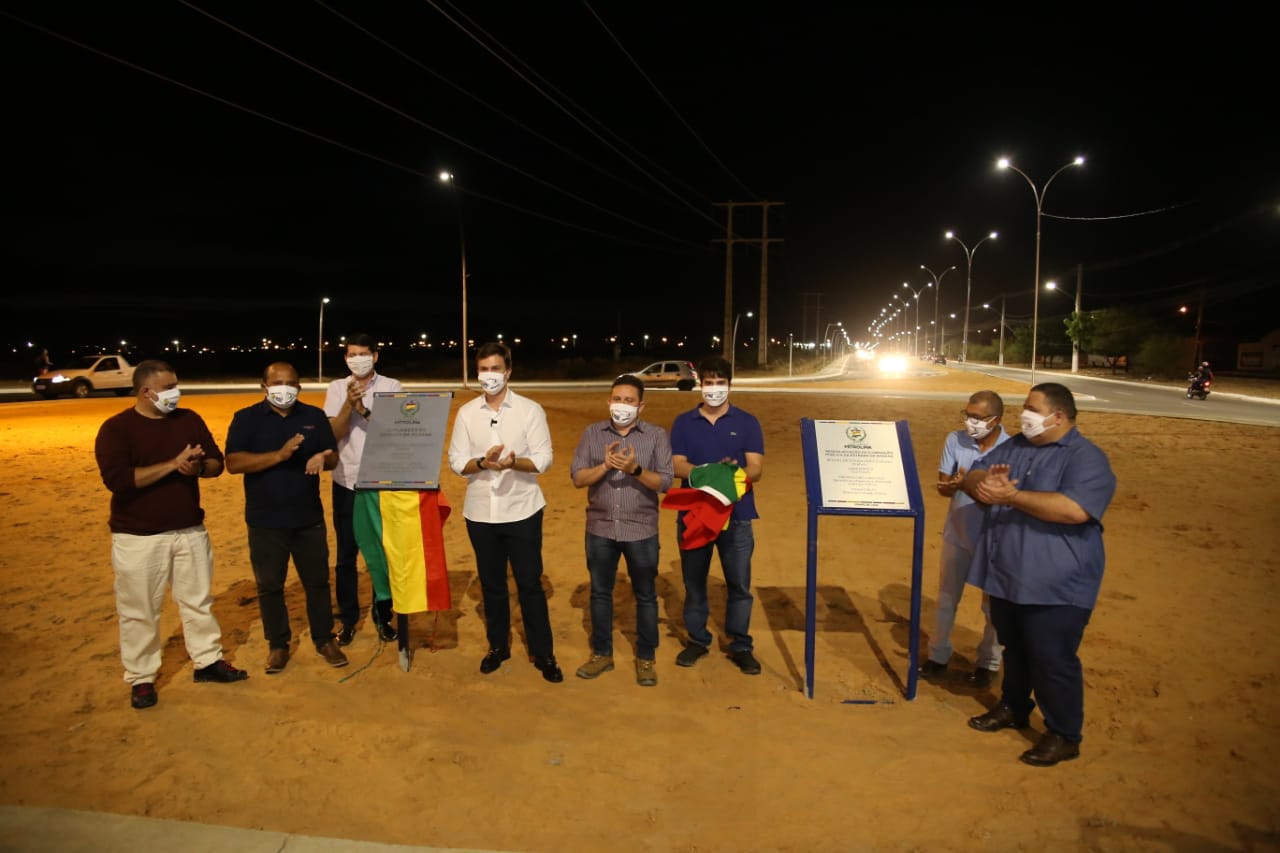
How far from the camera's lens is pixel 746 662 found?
5.06 metres

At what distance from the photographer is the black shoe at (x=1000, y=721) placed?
4277 mm

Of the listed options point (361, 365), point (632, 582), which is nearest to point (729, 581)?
point (632, 582)

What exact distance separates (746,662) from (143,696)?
374cm

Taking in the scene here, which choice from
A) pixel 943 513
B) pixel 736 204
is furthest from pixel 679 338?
pixel 943 513

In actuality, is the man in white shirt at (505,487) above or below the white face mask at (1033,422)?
below

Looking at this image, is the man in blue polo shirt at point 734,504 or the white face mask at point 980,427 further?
the man in blue polo shirt at point 734,504

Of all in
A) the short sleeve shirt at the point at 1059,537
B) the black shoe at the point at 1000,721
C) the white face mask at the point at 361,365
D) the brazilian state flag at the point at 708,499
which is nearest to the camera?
the short sleeve shirt at the point at 1059,537

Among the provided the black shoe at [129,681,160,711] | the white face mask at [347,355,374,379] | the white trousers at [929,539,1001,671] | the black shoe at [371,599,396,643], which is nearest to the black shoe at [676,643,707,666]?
the white trousers at [929,539,1001,671]

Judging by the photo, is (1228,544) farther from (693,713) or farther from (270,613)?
(270,613)

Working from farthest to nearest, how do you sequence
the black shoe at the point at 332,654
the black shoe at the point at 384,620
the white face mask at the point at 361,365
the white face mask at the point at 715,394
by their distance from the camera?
the black shoe at the point at 384,620
the white face mask at the point at 361,365
the black shoe at the point at 332,654
the white face mask at the point at 715,394

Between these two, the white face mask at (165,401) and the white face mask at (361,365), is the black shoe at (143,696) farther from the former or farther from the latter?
the white face mask at (361,365)

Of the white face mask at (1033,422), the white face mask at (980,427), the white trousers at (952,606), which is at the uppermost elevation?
the white face mask at (1033,422)

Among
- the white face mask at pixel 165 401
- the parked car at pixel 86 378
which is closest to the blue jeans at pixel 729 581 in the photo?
the white face mask at pixel 165 401

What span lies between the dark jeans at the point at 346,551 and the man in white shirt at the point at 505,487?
95 cm
